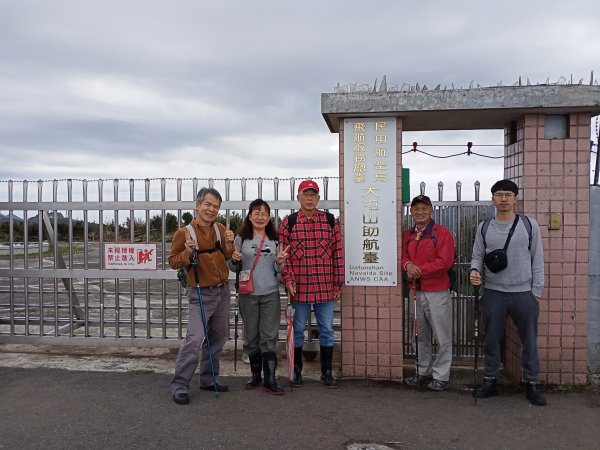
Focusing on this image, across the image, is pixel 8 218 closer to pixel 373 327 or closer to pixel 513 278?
pixel 373 327

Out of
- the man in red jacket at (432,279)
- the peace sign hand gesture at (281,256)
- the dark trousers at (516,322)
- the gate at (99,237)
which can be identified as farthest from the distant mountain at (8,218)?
the dark trousers at (516,322)

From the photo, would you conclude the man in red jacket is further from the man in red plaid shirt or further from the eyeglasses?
the man in red plaid shirt

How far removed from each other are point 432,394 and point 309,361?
1.58 metres

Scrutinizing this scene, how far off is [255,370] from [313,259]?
48.4 inches

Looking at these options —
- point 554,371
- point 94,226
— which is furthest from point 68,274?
point 554,371

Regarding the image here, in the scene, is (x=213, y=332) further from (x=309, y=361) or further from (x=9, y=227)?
(x=9, y=227)

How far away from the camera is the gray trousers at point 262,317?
15.8 feet

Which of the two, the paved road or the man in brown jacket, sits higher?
the man in brown jacket

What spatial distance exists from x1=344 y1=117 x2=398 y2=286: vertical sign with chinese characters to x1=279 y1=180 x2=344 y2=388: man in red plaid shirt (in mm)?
263

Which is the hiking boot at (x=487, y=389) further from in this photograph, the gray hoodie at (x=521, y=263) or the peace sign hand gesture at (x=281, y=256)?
the peace sign hand gesture at (x=281, y=256)

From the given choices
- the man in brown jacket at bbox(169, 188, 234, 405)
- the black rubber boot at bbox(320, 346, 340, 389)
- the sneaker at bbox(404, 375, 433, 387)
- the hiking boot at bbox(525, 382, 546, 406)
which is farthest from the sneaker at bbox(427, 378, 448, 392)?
the man in brown jacket at bbox(169, 188, 234, 405)

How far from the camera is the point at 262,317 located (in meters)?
4.85

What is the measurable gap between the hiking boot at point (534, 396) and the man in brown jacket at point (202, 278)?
2.76 meters

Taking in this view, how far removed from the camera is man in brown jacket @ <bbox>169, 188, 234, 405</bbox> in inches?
181
